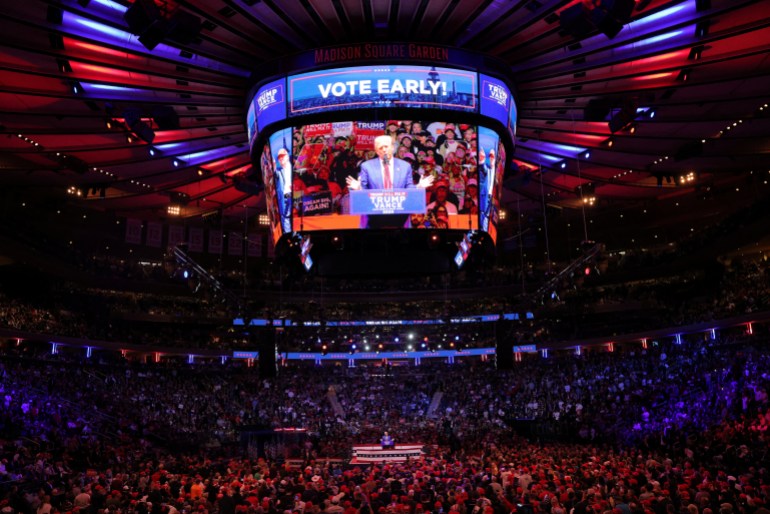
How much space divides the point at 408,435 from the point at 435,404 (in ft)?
31.5

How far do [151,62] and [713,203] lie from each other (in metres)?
40.0

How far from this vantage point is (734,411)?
2553 cm

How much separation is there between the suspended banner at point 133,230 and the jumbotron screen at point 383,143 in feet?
82.7

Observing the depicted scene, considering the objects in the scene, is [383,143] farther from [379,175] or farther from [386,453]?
[386,453]

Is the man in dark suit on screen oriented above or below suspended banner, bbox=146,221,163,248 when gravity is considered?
below

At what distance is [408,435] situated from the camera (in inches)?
1398

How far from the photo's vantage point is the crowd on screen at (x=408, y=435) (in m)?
15.3

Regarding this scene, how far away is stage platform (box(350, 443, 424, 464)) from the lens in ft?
104

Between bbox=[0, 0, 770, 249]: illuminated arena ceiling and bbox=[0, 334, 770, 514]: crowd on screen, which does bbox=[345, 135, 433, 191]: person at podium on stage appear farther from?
bbox=[0, 334, 770, 514]: crowd on screen

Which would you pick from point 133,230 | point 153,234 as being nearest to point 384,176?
point 133,230

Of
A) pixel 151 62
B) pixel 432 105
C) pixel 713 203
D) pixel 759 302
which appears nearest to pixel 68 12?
pixel 151 62

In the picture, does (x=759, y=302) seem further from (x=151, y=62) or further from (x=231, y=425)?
(x=151, y=62)

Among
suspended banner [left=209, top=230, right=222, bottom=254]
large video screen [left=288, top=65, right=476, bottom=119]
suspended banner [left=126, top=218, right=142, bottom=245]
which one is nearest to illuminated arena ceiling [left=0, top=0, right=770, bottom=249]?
large video screen [left=288, top=65, right=476, bottom=119]

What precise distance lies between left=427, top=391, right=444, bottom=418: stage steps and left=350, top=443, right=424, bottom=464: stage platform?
1057cm
